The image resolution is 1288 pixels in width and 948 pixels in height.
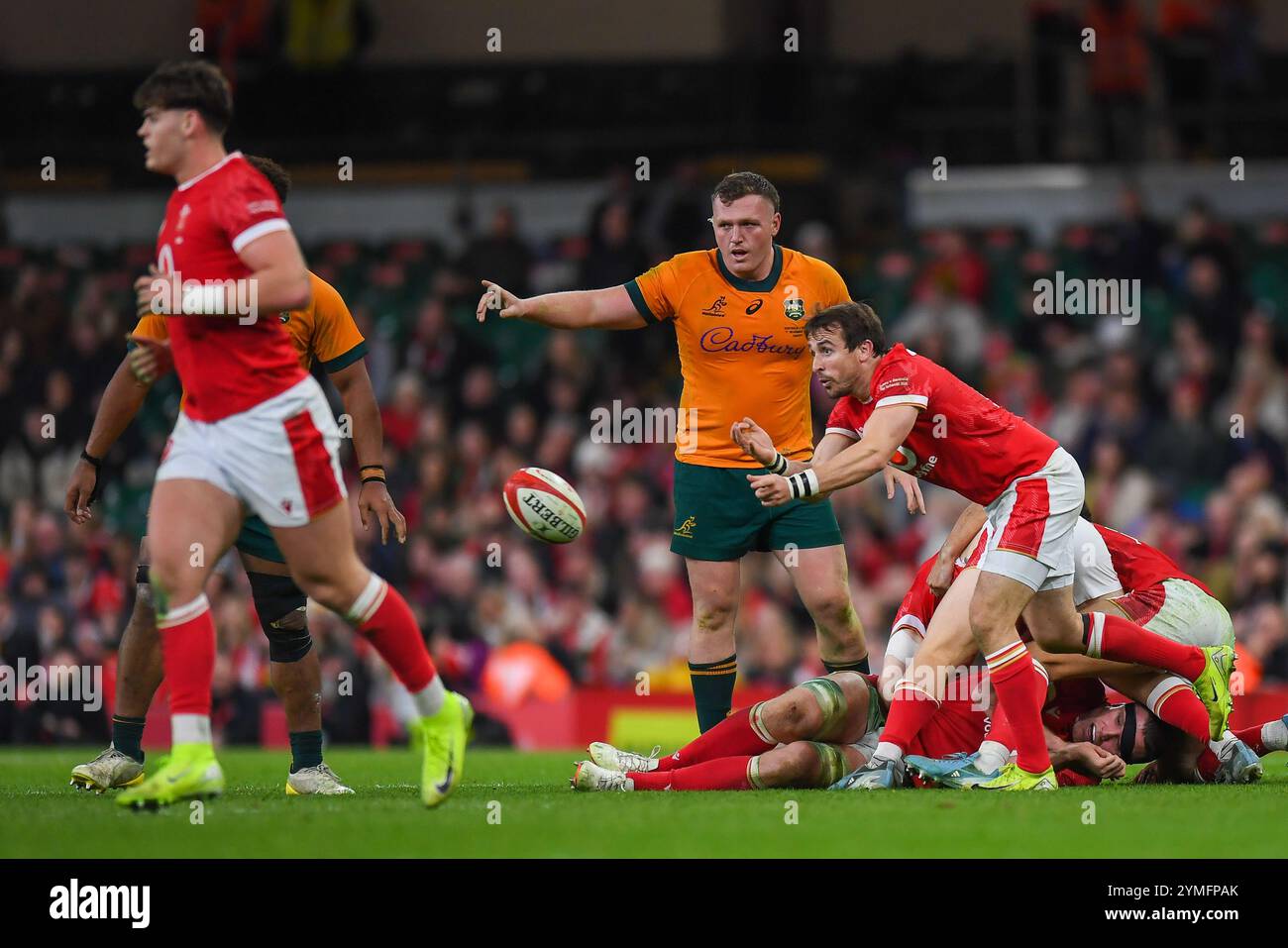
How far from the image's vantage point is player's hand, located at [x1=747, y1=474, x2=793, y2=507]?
6.81 metres

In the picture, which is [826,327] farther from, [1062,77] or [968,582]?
[1062,77]

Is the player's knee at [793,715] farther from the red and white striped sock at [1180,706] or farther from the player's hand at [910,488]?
the red and white striped sock at [1180,706]

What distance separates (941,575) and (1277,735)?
5.15 feet

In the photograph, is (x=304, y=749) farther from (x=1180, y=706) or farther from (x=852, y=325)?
(x=1180, y=706)

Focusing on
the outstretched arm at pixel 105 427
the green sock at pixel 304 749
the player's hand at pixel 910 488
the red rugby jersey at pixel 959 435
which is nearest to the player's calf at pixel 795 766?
the red rugby jersey at pixel 959 435

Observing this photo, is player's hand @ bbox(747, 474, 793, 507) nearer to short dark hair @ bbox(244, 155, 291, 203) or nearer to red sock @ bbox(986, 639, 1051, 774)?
red sock @ bbox(986, 639, 1051, 774)

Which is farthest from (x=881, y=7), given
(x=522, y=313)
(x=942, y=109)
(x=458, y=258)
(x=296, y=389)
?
(x=296, y=389)

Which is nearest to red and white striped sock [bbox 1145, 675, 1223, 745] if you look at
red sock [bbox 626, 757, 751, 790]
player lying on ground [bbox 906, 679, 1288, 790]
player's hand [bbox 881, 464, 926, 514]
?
player lying on ground [bbox 906, 679, 1288, 790]

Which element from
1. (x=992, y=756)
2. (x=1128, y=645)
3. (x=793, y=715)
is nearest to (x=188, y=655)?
(x=793, y=715)

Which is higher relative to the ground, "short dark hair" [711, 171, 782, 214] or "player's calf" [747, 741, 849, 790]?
"short dark hair" [711, 171, 782, 214]

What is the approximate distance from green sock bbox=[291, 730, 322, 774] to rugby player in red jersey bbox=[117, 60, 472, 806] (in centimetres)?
144

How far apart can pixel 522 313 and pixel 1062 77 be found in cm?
1178

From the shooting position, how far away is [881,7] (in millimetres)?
19250

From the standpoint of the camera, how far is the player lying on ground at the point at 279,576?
7535mm
